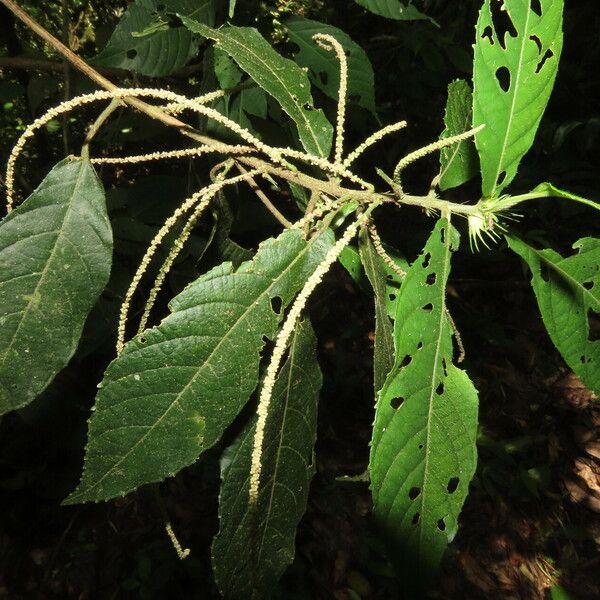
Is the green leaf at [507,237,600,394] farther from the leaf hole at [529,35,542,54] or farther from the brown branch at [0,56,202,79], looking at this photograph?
the brown branch at [0,56,202,79]

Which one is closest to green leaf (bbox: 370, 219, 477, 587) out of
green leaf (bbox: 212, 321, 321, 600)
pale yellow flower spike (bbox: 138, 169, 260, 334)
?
green leaf (bbox: 212, 321, 321, 600)

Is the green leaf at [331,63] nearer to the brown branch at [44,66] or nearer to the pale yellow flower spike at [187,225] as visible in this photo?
the brown branch at [44,66]

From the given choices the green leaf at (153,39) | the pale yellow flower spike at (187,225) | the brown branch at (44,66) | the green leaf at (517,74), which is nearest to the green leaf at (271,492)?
the pale yellow flower spike at (187,225)

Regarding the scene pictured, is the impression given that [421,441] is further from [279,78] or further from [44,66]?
[44,66]

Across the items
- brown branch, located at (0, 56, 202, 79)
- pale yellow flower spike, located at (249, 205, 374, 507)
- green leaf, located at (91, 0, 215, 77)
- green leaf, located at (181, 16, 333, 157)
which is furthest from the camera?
brown branch, located at (0, 56, 202, 79)

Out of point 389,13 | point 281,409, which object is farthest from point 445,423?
point 389,13

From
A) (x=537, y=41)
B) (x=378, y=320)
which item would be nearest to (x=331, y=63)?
(x=537, y=41)

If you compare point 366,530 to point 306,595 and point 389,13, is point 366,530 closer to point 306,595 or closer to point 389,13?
point 306,595
